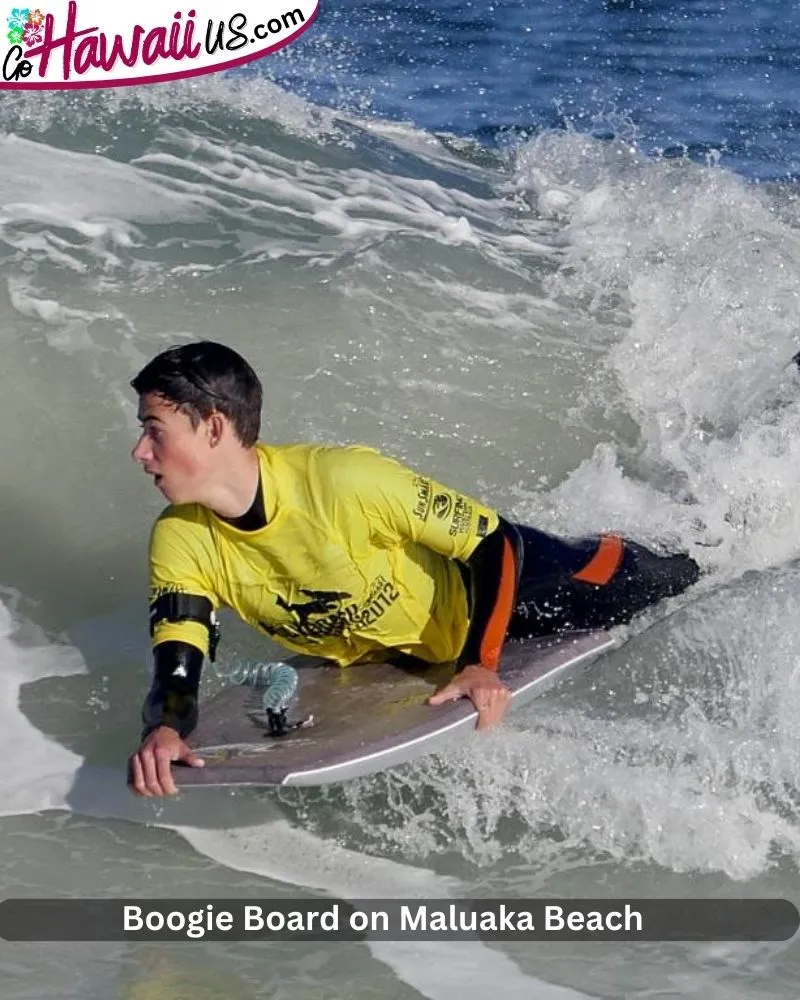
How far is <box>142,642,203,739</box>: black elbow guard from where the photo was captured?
4.14 m

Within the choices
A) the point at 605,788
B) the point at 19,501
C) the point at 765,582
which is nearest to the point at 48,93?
the point at 19,501

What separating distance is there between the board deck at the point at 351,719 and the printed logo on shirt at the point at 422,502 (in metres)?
0.52

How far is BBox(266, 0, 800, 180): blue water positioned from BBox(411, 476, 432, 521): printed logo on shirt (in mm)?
7668

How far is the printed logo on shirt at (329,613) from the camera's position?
439cm

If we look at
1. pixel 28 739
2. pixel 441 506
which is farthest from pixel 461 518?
pixel 28 739

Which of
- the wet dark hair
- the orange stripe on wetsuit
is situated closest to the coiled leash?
the wet dark hair

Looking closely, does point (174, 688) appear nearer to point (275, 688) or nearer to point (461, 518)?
point (275, 688)

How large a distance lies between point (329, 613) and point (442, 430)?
103 inches

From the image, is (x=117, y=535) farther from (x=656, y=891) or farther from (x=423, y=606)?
(x=656, y=891)

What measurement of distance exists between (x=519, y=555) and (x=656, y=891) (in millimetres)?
970

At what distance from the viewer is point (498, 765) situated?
14.9ft

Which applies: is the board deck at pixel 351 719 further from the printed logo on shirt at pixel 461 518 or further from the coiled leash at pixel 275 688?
the printed logo on shirt at pixel 461 518

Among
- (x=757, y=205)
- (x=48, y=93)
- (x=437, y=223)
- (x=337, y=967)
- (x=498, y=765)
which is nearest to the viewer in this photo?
(x=337, y=967)

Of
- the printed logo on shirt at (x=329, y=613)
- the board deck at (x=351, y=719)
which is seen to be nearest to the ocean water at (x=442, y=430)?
the board deck at (x=351, y=719)
